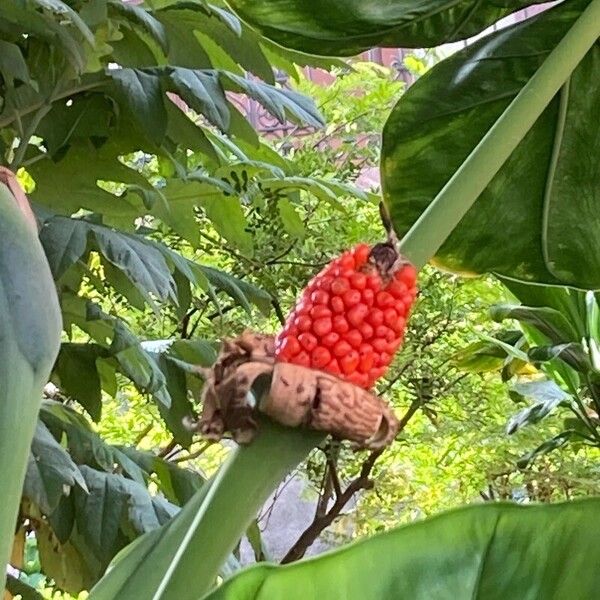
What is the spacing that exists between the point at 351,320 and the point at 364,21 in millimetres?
261

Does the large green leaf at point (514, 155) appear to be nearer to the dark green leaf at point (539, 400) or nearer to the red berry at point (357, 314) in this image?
the red berry at point (357, 314)

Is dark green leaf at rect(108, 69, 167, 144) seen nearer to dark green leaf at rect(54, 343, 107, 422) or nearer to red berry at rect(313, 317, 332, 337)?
dark green leaf at rect(54, 343, 107, 422)

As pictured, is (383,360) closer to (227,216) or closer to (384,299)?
(384,299)

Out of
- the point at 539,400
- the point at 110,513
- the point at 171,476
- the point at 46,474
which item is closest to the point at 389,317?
the point at 46,474

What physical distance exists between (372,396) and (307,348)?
21mm

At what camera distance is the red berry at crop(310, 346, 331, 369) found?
9.0 inches

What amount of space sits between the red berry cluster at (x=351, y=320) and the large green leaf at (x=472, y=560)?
0.05 meters

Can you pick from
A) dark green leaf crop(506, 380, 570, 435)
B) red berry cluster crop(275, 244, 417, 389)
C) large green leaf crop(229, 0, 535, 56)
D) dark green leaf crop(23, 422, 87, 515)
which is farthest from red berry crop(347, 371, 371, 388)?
dark green leaf crop(506, 380, 570, 435)

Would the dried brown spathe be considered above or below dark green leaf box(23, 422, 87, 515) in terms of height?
above

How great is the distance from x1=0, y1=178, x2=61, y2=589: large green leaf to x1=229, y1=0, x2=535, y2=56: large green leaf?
264 millimetres

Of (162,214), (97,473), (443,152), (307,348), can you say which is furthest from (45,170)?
(307,348)

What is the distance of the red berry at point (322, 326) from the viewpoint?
Result: 0.23 meters

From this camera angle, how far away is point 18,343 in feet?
0.62

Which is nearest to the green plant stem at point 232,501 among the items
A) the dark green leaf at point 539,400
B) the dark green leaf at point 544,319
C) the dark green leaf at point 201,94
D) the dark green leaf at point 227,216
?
the dark green leaf at point 201,94
